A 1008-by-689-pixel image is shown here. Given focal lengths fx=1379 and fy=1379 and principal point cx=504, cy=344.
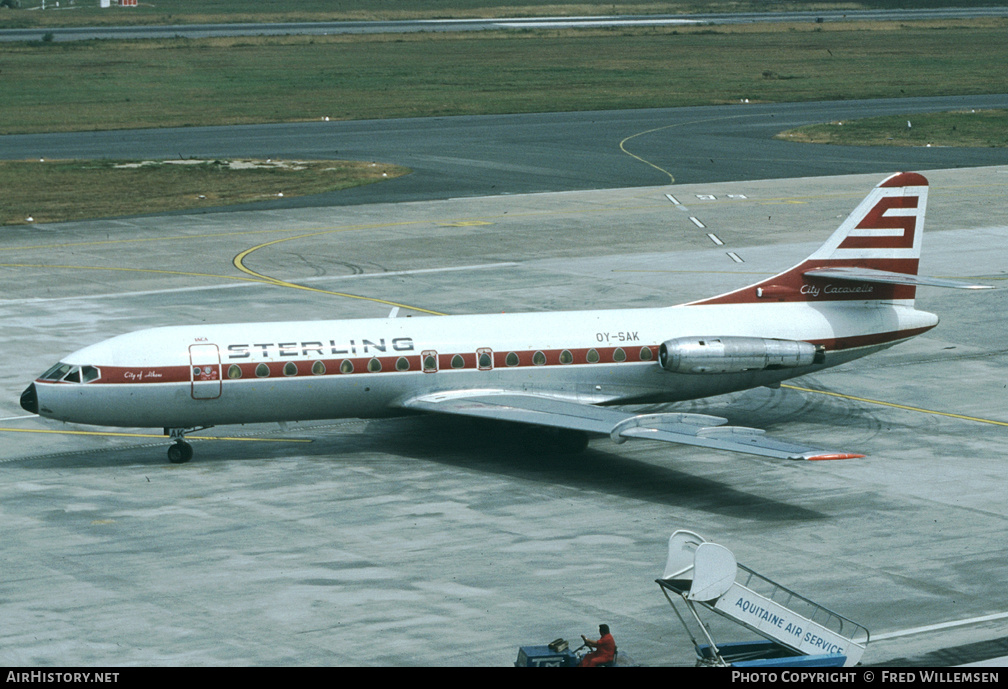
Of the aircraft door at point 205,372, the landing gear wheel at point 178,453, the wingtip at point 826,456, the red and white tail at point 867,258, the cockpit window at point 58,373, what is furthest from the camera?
the red and white tail at point 867,258

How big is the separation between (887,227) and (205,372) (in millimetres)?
18792

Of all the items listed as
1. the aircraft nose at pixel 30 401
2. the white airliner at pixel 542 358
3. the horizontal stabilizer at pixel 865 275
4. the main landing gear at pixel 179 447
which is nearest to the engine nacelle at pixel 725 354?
→ the white airliner at pixel 542 358

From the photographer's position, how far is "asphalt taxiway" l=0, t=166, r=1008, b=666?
23.9 m

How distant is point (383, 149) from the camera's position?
88.6 meters

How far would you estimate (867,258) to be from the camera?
3822 centimetres

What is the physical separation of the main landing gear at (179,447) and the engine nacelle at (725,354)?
39.1ft

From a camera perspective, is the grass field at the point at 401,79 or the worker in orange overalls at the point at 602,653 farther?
the grass field at the point at 401,79

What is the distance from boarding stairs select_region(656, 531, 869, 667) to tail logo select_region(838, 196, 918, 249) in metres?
18.7

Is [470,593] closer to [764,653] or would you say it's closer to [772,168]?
[764,653]

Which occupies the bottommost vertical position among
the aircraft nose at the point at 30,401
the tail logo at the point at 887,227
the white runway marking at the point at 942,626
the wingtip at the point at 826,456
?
the white runway marking at the point at 942,626

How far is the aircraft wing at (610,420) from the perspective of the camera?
30553 mm

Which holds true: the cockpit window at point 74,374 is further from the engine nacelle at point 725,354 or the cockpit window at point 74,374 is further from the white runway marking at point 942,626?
the white runway marking at point 942,626

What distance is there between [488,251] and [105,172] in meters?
29.8
